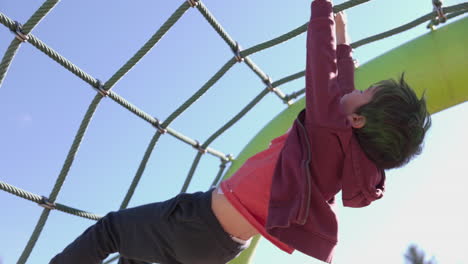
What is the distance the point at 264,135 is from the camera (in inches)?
84.2

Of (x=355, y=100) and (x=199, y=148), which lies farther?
(x=199, y=148)

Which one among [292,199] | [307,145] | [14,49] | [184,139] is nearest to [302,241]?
[292,199]

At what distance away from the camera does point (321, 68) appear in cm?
114

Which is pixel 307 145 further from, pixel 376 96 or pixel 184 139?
pixel 184 139

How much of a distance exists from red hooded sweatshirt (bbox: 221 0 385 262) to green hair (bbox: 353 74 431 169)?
0.03 meters

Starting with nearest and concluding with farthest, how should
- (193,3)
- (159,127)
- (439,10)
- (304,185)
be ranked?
(304,185) → (439,10) → (193,3) → (159,127)

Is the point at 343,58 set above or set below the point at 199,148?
below

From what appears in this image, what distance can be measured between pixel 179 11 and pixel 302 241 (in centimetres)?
100

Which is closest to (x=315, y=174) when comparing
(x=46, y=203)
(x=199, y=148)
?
(x=46, y=203)

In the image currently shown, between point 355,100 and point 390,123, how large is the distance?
0.37 feet

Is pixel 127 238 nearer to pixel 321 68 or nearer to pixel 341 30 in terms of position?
pixel 321 68

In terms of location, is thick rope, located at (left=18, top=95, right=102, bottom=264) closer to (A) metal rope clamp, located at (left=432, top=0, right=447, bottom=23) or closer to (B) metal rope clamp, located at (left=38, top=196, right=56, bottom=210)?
(B) metal rope clamp, located at (left=38, top=196, right=56, bottom=210)

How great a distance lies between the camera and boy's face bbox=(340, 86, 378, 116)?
1.17 m

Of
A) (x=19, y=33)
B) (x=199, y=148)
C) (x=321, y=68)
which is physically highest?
(x=199, y=148)
